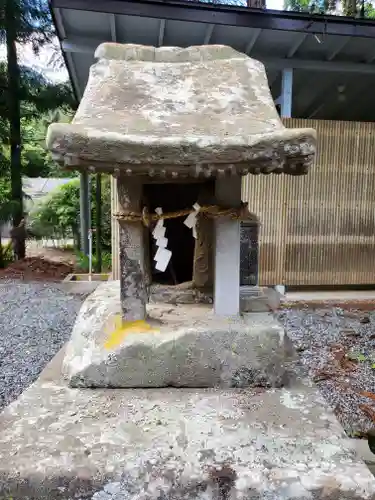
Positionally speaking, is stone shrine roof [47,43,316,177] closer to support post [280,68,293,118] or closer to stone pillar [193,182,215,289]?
stone pillar [193,182,215,289]

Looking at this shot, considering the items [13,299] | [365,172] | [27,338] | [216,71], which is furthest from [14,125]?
[216,71]

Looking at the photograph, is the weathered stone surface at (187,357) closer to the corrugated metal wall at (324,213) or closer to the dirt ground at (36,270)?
the corrugated metal wall at (324,213)

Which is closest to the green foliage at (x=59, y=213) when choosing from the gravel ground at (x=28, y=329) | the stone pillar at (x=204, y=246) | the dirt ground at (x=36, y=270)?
the dirt ground at (x=36, y=270)

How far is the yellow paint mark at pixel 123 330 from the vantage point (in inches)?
100

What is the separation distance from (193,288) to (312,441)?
1.40 metres

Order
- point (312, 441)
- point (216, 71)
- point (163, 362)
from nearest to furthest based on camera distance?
point (312, 441)
point (163, 362)
point (216, 71)

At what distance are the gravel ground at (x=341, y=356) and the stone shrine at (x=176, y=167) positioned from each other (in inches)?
34.8

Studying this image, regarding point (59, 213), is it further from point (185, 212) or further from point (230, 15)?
point (185, 212)

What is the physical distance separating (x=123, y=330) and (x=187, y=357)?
44cm

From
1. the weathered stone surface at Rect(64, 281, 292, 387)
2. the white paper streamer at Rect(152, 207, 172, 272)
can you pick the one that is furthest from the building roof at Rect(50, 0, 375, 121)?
the weathered stone surface at Rect(64, 281, 292, 387)

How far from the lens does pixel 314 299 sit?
7086 mm

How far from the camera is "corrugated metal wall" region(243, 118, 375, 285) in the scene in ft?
22.6

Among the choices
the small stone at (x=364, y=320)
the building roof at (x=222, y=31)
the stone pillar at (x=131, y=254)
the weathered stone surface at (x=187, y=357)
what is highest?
the building roof at (x=222, y=31)

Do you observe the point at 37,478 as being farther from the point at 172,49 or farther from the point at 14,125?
the point at 14,125
